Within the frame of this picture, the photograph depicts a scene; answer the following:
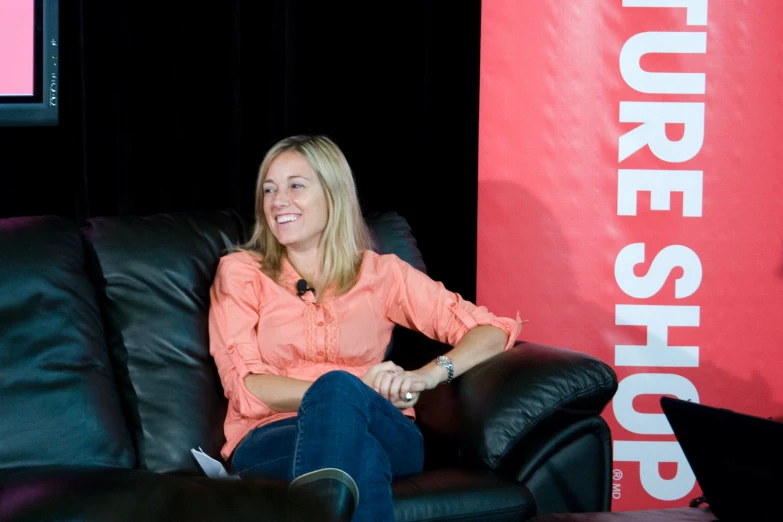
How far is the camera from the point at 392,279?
211 cm

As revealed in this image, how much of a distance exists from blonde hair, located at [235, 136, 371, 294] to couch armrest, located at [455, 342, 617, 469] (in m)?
0.44

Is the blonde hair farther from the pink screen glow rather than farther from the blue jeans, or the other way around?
the pink screen glow

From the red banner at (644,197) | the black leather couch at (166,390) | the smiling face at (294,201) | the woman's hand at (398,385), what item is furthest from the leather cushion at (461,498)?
the red banner at (644,197)

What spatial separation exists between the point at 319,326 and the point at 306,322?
3cm

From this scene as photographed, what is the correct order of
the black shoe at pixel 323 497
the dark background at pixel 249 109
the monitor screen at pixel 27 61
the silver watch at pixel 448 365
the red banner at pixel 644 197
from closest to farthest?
1. the black shoe at pixel 323 497
2. the silver watch at pixel 448 365
3. the monitor screen at pixel 27 61
4. the dark background at pixel 249 109
5. the red banner at pixel 644 197

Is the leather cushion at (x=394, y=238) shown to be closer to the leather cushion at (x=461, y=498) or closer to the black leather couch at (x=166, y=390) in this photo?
the black leather couch at (x=166, y=390)

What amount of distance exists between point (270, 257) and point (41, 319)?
554 mm

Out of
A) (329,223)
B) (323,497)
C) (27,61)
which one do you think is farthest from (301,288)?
(27,61)

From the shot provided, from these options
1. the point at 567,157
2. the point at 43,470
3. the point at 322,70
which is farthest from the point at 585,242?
the point at 43,470

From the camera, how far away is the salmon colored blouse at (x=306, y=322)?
188cm

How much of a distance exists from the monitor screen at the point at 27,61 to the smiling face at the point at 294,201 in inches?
28.6

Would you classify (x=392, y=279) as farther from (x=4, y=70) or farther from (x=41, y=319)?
(x=4, y=70)

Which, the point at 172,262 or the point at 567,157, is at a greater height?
the point at 567,157

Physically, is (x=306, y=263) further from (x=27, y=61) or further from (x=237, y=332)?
(x=27, y=61)
